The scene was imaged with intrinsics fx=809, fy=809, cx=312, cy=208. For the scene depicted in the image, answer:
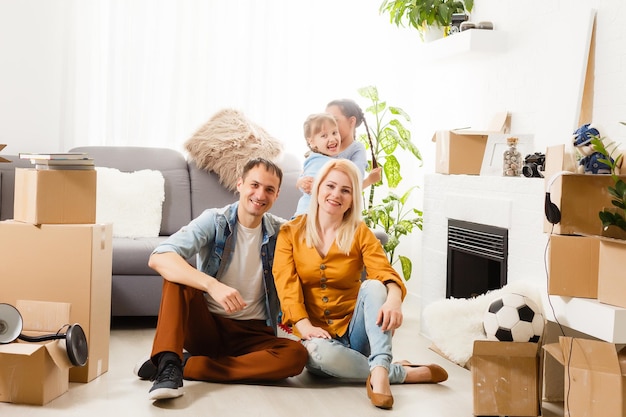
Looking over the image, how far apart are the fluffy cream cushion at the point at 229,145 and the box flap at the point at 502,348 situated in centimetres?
218

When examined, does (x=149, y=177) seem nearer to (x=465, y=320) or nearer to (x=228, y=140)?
(x=228, y=140)

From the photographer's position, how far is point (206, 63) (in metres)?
5.27

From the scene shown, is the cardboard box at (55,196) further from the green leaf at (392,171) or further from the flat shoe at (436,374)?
the green leaf at (392,171)

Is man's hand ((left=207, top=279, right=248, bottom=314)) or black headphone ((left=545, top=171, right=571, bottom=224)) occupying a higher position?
black headphone ((left=545, top=171, right=571, bottom=224))

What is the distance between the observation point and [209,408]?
275 centimetres

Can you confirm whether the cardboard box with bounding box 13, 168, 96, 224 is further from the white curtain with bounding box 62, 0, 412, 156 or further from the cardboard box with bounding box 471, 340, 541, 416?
the white curtain with bounding box 62, 0, 412, 156

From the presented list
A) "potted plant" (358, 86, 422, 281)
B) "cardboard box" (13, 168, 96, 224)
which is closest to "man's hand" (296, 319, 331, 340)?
"cardboard box" (13, 168, 96, 224)

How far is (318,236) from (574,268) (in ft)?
3.31

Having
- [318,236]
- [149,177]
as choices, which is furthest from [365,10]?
[318,236]

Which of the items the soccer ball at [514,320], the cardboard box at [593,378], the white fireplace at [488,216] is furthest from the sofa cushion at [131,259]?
the cardboard box at [593,378]

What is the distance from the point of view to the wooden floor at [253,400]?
2.71 meters

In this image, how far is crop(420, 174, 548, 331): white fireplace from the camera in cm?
330

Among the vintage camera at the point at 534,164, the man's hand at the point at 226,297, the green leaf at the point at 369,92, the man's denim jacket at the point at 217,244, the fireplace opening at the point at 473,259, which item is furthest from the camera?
the green leaf at the point at 369,92

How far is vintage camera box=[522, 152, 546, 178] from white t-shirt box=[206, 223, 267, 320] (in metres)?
1.17
